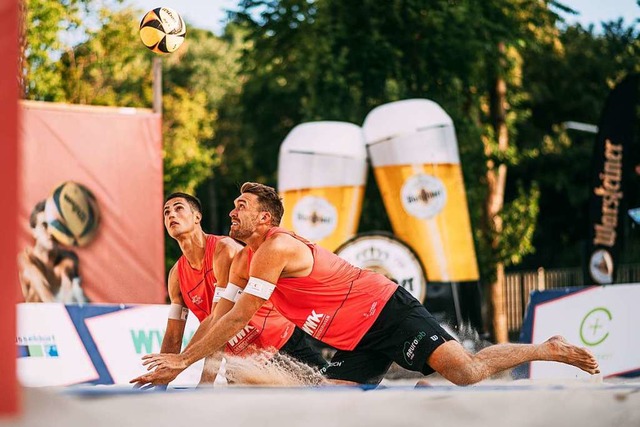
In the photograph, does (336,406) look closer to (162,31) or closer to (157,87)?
(162,31)

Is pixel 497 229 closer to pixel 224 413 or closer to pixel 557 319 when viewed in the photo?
pixel 557 319

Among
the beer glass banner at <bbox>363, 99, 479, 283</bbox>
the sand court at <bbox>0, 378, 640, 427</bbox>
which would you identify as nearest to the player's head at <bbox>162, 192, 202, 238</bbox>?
the sand court at <bbox>0, 378, 640, 427</bbox>

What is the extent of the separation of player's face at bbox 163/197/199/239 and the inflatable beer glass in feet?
25.1

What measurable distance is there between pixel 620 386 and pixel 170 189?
20.6m

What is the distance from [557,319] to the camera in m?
13.3

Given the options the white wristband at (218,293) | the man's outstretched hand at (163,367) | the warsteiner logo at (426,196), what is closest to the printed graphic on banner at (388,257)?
the warsteiner logo at (426,196)

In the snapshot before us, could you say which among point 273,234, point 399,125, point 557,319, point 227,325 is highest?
point 399,125

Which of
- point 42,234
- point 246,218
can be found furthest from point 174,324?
point 42,234

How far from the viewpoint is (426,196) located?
1571 cm

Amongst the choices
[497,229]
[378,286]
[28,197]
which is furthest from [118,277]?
[497,229]

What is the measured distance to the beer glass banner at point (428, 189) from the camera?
15617mm

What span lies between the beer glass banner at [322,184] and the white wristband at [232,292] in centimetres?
781

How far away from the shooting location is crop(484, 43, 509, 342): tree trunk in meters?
24.0

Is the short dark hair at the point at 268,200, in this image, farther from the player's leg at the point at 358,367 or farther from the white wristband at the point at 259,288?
the player's leg at the point at 358,367
